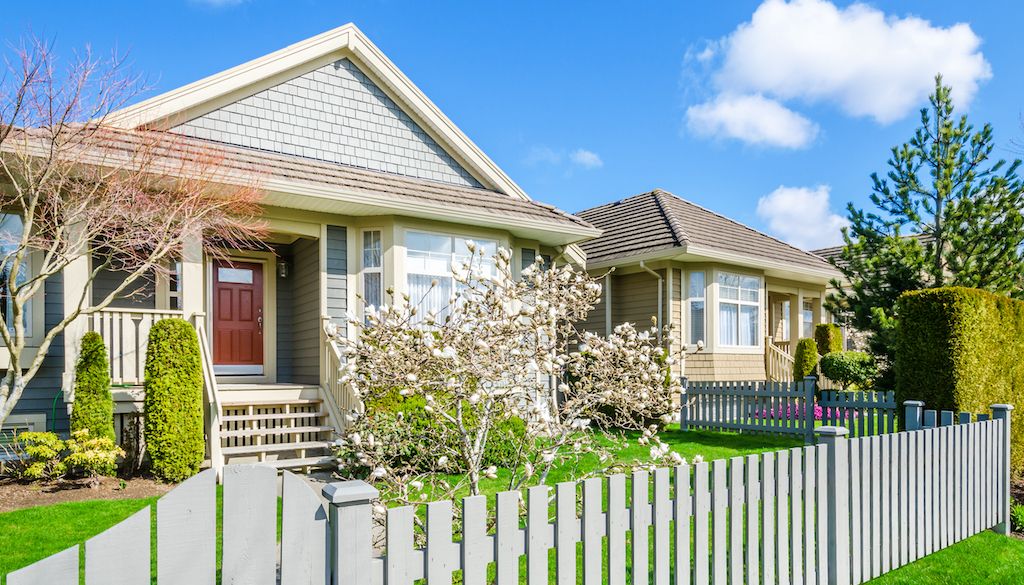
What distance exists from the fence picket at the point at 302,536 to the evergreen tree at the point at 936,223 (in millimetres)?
10655

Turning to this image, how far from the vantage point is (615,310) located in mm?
16516

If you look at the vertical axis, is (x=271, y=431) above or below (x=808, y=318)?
below

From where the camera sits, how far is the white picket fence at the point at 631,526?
1844 millimetres

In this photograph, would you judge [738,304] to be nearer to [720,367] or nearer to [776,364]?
[720,367]

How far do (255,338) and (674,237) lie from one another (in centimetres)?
876

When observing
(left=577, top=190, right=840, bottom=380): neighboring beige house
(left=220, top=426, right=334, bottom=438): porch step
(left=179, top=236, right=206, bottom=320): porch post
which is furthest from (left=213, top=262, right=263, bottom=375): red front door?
(left=577, top=190, right=840, bottom=380): neighboring beige house

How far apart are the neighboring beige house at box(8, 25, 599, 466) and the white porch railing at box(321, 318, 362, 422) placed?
4 cm

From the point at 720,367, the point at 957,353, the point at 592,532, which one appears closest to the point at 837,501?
the point at 592,532

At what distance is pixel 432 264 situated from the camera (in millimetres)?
10906

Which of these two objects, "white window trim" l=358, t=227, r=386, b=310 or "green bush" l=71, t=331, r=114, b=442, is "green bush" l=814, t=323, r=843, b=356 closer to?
"white window trim" l=358, t=227, r=386, b=310

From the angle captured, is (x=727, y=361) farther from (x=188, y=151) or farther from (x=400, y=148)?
(x=188, y=151)

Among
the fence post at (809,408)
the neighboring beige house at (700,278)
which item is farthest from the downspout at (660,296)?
the fence post at (809,408)

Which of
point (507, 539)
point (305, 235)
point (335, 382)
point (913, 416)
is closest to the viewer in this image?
point (507, 539)

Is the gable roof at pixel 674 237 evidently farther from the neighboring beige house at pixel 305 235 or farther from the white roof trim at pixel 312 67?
the white roof trim at pixel 312 67
